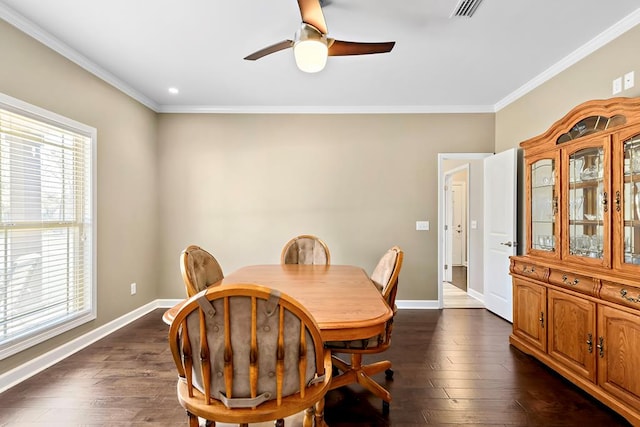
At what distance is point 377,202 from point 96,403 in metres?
3.31

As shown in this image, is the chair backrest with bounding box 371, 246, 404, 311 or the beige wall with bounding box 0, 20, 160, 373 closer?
the chair backrest with bounding box 371, 246, 404, 311

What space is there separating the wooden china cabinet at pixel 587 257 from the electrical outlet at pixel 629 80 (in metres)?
0.36

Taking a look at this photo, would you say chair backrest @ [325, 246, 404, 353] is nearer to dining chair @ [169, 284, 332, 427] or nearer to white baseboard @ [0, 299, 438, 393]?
dining chair @ [169, 284, 332, 427]

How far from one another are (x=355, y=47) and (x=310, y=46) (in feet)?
1.29

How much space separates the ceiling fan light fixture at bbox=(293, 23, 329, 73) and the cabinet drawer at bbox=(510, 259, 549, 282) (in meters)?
2.29

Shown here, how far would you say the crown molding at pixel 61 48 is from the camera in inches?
87.0

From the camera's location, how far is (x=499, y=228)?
3.75 metres

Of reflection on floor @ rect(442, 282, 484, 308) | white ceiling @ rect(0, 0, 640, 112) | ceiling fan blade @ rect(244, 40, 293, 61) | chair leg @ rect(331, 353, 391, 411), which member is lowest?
reflection on floor @ rect(442, 282, 484, 308)

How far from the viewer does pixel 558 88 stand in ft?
9.92

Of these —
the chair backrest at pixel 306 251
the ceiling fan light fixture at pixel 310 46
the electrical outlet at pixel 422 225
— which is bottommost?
the chair backrest at pixel 306 251

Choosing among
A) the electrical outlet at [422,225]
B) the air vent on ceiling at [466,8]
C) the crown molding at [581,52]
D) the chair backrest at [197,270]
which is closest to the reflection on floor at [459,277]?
the electrical outlet at [422,225]

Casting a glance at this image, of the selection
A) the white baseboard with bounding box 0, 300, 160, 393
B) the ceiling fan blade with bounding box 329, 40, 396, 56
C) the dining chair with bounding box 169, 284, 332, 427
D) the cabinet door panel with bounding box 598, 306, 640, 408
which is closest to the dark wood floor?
the white baseboard with bounding box 0, 300, 160, 393

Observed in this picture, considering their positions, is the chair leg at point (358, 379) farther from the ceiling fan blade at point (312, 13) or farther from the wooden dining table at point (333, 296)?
the ceiling fan blade at point (312, 13)

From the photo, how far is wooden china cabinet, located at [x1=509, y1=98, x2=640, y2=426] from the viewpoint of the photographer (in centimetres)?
191
